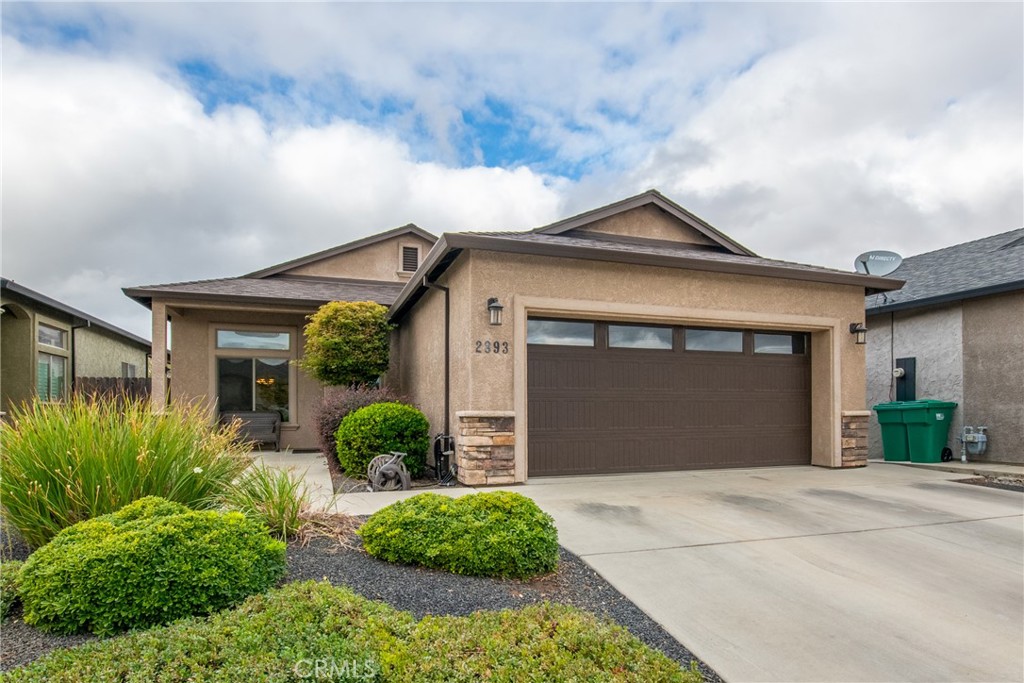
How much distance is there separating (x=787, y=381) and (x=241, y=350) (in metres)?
11.0

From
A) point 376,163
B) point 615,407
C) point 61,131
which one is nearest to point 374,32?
point 61,131

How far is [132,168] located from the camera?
334 inches

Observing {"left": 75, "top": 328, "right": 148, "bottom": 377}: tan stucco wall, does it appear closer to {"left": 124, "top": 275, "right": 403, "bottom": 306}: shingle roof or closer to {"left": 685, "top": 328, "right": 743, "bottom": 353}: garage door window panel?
{"left": 124, "top": 275, "right": 403, "bottom": 306}: shingle roof

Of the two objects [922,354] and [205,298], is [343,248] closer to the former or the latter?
[205,298]

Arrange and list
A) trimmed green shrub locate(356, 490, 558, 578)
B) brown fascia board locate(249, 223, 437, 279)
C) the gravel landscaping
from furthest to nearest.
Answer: brown fascia board locate(249, 223, 437, 279) → trimmed green shrub locate(356, 490, 558, 578) → the gravel landscaping

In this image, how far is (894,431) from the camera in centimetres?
1041

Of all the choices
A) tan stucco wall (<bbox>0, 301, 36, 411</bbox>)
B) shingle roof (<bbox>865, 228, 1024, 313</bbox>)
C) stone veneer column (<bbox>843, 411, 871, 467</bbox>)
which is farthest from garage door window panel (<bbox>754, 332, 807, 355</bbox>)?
tan stucco wall (<bbox>0, 301, 36, 411</bbox>)

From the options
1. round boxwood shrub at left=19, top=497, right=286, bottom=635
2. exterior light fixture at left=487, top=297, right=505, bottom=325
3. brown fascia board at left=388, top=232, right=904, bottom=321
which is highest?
brown fascia board at left=388, top=232, right=904, bottom=321

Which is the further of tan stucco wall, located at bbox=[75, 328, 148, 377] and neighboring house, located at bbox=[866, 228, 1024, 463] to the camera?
tan stucco wall, located at bbox=[75, 328, 148, 377]

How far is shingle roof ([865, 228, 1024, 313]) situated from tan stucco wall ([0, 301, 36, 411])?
750 inches

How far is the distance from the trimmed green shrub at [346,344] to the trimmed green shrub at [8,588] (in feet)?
23.4

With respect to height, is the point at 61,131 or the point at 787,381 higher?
the point at 61,131

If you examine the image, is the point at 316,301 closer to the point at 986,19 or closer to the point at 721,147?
the point at 721,147

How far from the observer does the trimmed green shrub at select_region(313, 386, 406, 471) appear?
8.88m
